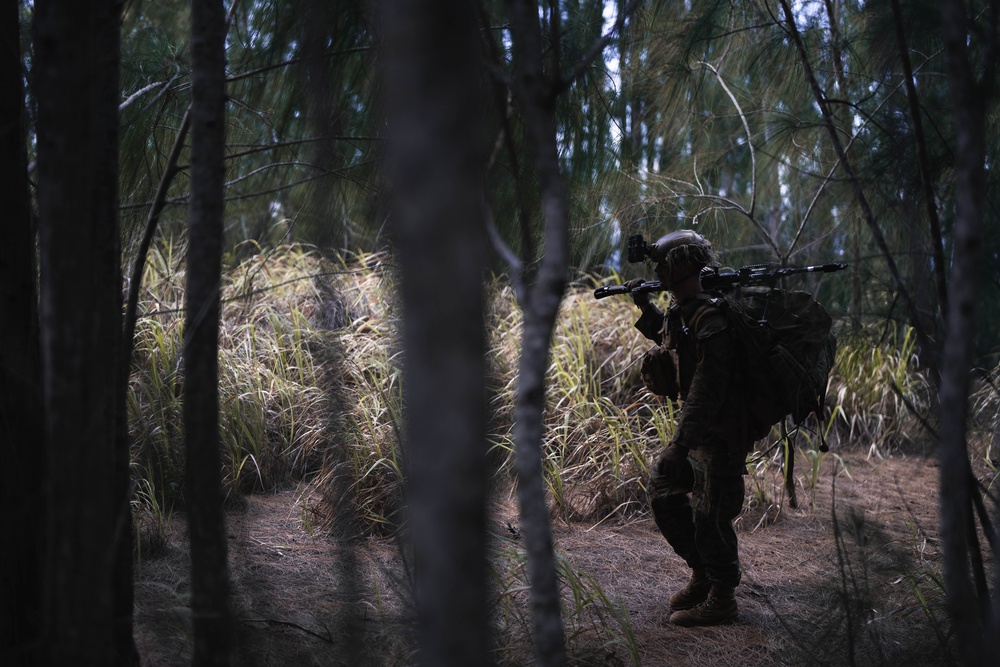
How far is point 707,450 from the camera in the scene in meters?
3.34

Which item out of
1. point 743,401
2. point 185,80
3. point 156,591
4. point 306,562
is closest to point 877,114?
point 743,401

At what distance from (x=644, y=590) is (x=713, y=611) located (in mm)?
505

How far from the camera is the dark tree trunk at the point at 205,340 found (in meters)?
1.74

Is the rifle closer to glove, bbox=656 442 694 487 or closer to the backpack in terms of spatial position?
the backpack

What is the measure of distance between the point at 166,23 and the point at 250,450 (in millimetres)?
2695

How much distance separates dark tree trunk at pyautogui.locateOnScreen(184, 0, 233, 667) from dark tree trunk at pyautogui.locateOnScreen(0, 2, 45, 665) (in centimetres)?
60

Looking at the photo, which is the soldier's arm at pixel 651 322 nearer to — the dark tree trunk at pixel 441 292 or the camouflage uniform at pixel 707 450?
the camouflage uniform at pixel 707 450

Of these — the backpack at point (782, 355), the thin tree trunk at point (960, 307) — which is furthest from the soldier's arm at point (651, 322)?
the thin tree trunk at point (960, 307)

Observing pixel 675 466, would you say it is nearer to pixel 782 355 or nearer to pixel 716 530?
pixel 716 530

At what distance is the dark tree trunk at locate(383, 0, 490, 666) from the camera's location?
0.95 metres

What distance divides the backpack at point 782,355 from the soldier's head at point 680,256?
0.18m

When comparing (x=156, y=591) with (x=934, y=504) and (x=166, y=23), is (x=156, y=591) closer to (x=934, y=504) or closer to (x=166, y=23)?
(x=166, y=23)

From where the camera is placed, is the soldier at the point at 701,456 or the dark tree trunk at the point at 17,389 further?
the soldier at the point at 701,456

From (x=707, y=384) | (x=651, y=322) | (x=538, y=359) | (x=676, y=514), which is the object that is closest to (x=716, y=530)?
(x=676, y=514)
